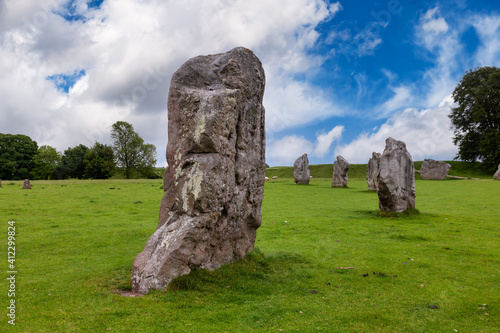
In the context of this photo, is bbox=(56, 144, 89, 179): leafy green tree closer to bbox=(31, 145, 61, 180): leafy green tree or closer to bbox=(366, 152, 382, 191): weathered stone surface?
bbox=(31, 145, 61, 180): leafy green tree

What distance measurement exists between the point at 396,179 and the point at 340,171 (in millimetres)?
20409

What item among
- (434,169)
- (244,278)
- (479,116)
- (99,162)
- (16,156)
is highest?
(479,116)

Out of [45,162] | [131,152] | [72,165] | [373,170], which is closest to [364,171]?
[373,170]

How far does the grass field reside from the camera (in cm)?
538

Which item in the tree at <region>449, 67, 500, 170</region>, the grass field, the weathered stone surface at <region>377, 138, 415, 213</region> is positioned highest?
the tree at <region>449, 67, 500, 170</region>

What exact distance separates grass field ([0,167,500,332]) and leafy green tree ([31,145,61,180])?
5906cm

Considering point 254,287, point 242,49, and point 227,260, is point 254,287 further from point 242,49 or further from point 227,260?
point 242,49

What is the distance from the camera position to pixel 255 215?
8398 millimetres

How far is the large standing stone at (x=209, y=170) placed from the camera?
6586 millimetres

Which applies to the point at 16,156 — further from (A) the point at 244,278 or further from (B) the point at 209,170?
(A) the point at 244,278

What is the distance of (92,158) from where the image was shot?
6619cm

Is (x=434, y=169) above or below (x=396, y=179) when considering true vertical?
above

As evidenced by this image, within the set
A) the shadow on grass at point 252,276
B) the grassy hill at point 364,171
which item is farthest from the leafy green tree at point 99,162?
the shadow on grass at point 252,276

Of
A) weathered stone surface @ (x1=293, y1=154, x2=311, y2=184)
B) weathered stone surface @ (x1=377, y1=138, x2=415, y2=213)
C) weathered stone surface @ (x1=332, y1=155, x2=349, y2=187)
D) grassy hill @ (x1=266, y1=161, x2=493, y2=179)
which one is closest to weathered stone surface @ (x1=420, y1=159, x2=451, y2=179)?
grassy hill @ (x1=266, y1=161, x2=493, y2=179)
